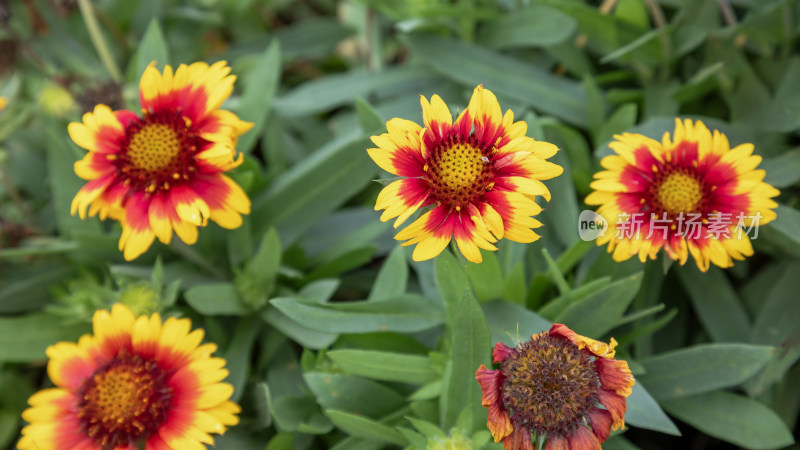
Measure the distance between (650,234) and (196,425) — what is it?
0.95 meters

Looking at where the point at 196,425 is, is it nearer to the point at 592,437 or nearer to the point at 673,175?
the point at 592,437

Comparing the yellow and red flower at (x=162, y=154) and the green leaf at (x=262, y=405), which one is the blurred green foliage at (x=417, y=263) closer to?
the green leaf at (x=262, y=405)

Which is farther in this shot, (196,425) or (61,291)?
(61,291)

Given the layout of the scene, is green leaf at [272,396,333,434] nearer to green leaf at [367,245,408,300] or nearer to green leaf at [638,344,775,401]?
green leaf at [367,245,408,300]

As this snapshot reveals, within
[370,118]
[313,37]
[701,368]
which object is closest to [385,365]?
[370,118]

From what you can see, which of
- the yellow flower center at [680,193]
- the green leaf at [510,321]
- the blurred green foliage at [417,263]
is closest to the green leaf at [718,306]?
the blurred green foliage at [417,263]

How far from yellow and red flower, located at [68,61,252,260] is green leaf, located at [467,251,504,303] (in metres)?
0.50

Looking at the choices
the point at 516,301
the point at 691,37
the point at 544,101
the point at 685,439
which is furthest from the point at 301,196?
the point at 685,439

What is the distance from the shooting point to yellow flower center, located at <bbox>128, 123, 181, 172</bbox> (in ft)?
4.36

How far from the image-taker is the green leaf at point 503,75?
71.2 inches

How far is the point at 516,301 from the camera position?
146 centimetres

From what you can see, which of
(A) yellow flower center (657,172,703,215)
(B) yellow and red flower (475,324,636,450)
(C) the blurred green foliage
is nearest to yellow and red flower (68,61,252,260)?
(C) the blurred green foliage

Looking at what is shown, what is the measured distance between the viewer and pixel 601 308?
1333mm

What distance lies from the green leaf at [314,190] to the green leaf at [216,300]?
7.9 inches
